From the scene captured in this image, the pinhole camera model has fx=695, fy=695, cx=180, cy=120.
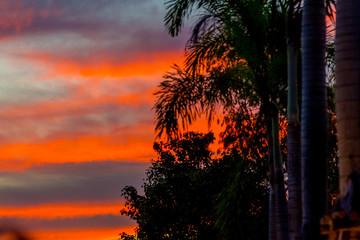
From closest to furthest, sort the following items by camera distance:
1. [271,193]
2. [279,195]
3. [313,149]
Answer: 1. [313,149]
2. [279,195]
3. [271,193]

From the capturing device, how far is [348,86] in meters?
12.5

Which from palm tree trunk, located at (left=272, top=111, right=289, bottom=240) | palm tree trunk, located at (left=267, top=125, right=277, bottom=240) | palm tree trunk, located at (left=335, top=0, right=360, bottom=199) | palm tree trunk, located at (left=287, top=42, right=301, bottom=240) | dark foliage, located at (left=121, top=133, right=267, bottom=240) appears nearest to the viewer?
palm tree trunk, located at (left=335, top=0, right=360, bottom=199)

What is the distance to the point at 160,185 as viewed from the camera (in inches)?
1649

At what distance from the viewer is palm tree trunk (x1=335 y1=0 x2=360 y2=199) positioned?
40.2 feet

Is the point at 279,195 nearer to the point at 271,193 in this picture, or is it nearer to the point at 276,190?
the point at 276,190

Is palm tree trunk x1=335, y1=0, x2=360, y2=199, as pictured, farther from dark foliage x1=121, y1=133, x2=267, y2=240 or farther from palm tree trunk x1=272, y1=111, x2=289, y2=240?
dark foliage x1=121, y1=133, x2=267, y2=240

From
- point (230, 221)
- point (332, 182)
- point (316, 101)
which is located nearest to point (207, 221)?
point (332, 182)

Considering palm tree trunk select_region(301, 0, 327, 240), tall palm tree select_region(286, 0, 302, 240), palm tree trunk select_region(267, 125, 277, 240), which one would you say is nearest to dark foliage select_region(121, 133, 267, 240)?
palm tree trunk select_region(267, 125, 277, 240)

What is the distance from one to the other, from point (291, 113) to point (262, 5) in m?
5.23

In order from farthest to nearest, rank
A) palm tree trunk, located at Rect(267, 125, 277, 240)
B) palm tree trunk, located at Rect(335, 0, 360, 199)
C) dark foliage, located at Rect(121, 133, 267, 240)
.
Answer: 1. dark foliage, located at Rect(121, 133, 267, 240)
2. palm tree trunk, located at Rect(267, 125, 277, 240)
3. palm tree trunk, located at Rect(335, 0, 360, 199)

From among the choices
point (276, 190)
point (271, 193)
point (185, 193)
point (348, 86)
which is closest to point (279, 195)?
point (276, 190)

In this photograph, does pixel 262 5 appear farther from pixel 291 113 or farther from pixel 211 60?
pixel 291 113

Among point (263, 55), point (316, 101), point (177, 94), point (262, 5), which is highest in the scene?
point (262, 5)

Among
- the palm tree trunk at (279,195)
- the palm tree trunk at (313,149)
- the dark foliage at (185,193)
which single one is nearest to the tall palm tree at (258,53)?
the palm tree trunk at (279,195)
